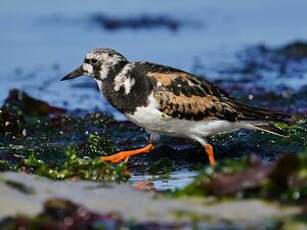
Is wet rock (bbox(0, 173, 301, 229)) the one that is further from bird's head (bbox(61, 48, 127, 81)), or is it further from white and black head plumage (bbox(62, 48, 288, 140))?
bird's head (bbox(61, 48, 127, 81))

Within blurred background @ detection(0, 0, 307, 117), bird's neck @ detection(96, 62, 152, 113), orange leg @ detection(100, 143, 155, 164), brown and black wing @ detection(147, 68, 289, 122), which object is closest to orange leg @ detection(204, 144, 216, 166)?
brown and black wing @ detection(147, 68, 289, 122)

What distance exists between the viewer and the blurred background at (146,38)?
45.7 feet

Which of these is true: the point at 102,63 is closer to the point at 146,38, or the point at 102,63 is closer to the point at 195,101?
the point at 195,101

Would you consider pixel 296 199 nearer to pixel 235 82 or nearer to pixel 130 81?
pixel 130 81

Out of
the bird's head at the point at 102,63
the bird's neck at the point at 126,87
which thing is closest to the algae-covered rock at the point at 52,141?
the bird's neck at the point at 126,87

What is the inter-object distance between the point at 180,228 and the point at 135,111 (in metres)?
2.83

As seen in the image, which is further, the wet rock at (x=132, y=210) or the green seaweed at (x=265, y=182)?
the green seaweed at (x=265, y=182)

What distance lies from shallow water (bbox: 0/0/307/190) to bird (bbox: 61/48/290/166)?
12.5ft

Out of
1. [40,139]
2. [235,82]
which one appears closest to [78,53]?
[235,82]

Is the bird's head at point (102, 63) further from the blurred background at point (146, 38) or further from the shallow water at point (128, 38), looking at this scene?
the blurred background at point (146, 38)

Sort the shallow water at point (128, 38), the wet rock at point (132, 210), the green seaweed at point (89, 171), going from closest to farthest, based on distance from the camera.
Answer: the wet rock at point (132, 210)
the green seaweed at point (89, 171)
the shallow water at point (128, 38)

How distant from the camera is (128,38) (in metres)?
17.1

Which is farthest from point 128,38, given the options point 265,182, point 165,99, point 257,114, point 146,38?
point 265,182

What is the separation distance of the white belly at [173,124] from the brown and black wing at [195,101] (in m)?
0.04
